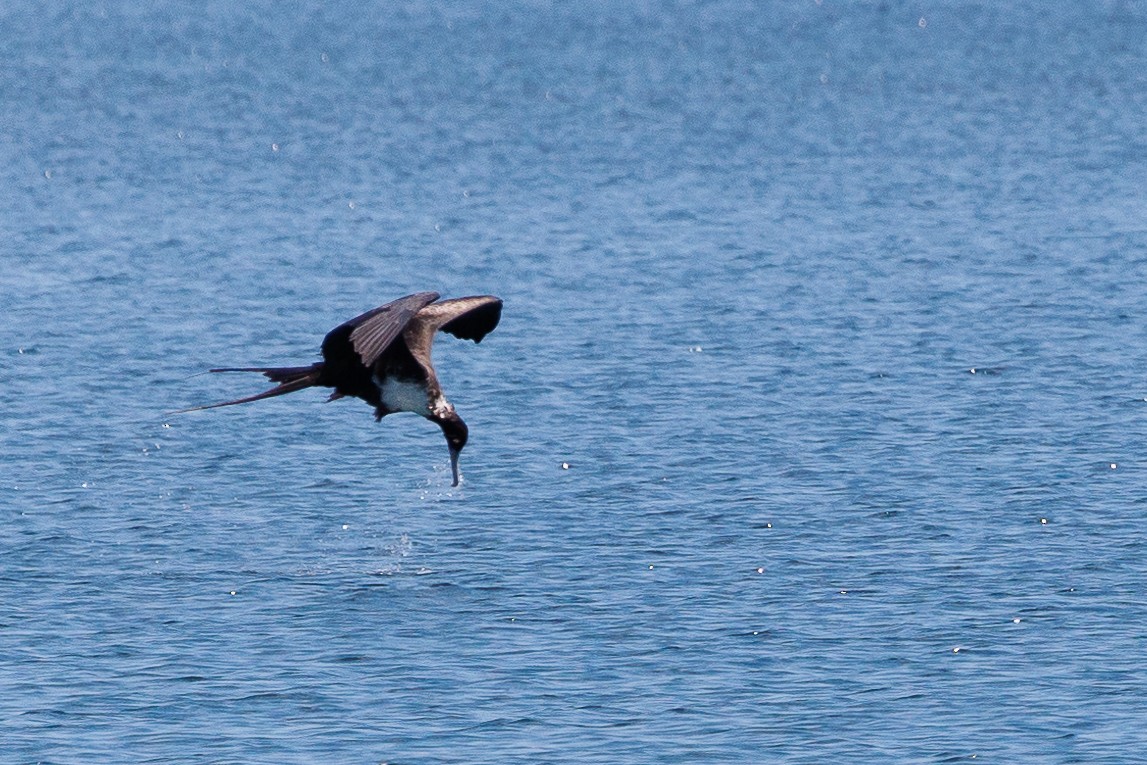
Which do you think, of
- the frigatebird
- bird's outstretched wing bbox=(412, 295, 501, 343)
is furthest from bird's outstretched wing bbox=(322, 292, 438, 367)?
bird's outstretched wing bbox=(412, 295, 501, 343)

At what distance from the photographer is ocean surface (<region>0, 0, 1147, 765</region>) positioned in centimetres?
1494

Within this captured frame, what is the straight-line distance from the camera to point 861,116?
51.9 meters

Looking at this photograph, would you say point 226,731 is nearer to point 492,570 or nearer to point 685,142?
point 492,570

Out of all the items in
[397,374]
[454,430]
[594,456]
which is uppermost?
[397,374]

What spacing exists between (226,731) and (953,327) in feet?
49.3

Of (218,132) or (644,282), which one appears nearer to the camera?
(644,282)

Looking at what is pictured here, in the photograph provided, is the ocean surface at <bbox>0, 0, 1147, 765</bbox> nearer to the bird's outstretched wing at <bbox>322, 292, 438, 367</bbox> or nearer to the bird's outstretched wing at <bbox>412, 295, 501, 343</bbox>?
the bird's outstretched wing at <bbox>412, 295, 501, 343</bbox>

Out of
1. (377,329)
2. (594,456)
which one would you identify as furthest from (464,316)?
(594,456)

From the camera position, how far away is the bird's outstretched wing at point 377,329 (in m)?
14.4

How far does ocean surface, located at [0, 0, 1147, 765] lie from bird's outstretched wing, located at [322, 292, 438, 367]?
8.11 ft

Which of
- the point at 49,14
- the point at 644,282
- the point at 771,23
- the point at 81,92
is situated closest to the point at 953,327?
the point at 644,282

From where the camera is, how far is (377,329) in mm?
14609

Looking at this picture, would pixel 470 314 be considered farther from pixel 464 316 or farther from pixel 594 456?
pixel 594 456

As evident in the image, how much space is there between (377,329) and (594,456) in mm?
7089
